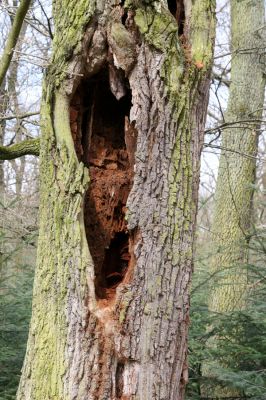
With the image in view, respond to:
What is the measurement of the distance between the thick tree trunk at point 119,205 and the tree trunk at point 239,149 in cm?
439

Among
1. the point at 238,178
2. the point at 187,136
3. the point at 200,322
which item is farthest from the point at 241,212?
the point at 187,136

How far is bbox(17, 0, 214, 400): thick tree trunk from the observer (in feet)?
7.45

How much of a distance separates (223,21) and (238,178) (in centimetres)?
361

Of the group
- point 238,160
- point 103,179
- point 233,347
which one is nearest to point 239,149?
point 238,160

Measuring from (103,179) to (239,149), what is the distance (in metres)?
5.00

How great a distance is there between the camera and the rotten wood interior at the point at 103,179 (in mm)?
2648

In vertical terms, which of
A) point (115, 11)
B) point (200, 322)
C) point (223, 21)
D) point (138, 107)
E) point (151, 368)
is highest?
point (223, 21)

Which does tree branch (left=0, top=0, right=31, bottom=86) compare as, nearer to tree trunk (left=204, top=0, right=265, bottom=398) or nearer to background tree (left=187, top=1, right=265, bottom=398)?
background tree (left=187, top=1, right=265, bottom=398)

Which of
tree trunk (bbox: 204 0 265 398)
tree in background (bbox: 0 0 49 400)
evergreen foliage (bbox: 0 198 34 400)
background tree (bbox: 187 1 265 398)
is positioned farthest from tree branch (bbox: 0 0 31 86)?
tree trunk (bbox: 204 0 265 398)

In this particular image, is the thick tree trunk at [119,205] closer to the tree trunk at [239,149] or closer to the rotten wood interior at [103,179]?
the rotten wood interior at [103,179]

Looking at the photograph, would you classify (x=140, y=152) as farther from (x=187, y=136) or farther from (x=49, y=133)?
(x=49, y=133)

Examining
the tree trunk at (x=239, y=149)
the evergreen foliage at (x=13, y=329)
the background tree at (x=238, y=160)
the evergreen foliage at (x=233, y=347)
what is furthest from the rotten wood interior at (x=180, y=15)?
the tree trunk at (x=239, y=149)

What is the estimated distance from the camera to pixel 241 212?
718cm

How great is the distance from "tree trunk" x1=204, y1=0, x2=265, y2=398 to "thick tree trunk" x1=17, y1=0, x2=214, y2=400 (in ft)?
14.4
